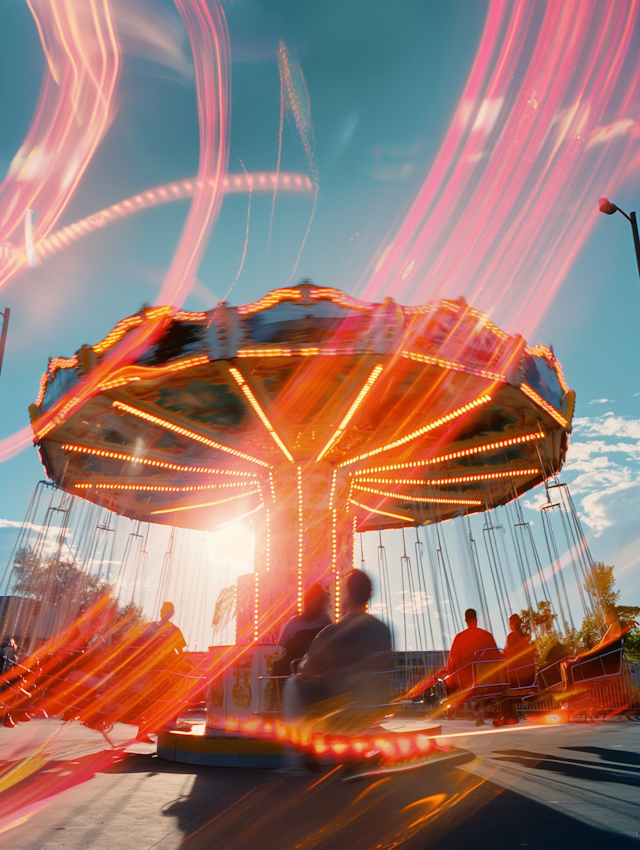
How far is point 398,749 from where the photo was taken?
5.77 meters

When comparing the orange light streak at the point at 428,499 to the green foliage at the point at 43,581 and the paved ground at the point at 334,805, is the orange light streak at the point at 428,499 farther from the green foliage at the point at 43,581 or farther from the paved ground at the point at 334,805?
the green foliage at the point at 43,581

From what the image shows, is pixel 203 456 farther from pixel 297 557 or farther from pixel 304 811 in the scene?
pixel 304 811

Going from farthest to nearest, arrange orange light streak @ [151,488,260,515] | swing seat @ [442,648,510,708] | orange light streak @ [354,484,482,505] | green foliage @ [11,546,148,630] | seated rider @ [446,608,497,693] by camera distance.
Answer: green foliage @ [11,546,148,630] < orange light streak @ [354,484,482,505] < orange light streak @ [151,488,260,515] < seated rider @ [446,608,497,693] < swing seat @ [442,648,510,708]

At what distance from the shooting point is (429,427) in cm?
1173

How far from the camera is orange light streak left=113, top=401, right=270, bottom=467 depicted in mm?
10148

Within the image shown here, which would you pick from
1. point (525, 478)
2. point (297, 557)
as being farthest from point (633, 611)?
point (297, 557)

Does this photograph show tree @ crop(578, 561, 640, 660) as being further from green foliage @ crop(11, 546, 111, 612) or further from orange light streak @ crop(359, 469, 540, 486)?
green foliage @ crop(11, 546, 111, 612)

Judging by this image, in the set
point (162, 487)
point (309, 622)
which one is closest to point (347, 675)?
point (309, 622)

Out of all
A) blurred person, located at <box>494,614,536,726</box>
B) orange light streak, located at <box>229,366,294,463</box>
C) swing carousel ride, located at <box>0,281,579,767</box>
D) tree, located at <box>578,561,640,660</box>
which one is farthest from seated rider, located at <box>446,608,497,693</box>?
tree, located at <box>578,561,640,660</box>

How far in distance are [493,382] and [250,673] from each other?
5.34 metres

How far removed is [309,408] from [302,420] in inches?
23.3

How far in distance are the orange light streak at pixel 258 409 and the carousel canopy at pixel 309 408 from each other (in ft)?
0.15

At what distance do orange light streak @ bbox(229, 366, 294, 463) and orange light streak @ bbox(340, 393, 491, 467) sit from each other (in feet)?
4.74

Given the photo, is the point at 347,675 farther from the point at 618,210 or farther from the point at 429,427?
the point at 618,210
